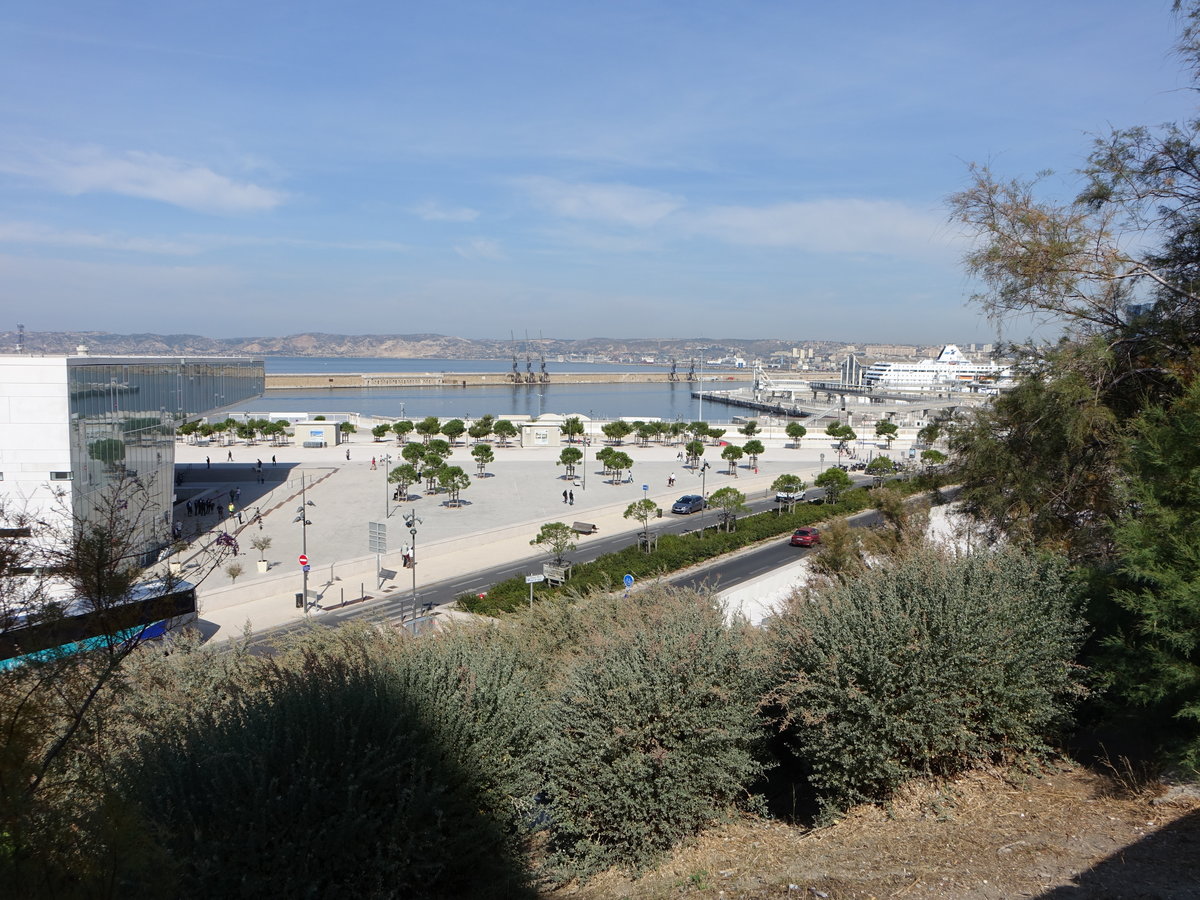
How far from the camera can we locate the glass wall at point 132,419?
16.8 m

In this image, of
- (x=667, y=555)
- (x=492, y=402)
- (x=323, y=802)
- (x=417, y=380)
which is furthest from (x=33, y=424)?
(x=417, y=380)

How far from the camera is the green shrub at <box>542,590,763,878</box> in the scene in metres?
5.02

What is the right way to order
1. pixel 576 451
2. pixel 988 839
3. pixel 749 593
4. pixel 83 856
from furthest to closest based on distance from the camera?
1. pixel 576 451
2. pixel 749 593
3. pixel 988 839
4. pixel 83 856

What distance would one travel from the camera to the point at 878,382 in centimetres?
10844

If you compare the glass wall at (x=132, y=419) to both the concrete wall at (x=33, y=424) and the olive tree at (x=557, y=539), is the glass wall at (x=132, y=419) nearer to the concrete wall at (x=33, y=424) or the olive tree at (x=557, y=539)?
the concrete wall at (x=33, y=424)

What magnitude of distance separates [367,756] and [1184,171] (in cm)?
869

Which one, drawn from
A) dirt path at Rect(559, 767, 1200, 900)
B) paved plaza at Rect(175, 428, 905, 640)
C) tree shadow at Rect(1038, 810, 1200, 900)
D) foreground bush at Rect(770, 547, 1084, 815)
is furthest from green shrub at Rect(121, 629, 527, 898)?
paved plaza at Rect(175, 428, 905, 640)

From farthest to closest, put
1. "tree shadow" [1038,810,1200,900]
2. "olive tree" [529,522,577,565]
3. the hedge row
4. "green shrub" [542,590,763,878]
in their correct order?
"olive tree" [529,522,577,565] < the hedge row < "green shrub" [542,590,763,878] < "tree shadow" [1038,810,1200,900]

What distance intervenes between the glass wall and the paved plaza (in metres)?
1.94

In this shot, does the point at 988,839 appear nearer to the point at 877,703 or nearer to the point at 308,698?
the point at 877,703

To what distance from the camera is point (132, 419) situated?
64.1 ft

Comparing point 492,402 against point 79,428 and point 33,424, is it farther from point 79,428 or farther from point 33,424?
point 33,424

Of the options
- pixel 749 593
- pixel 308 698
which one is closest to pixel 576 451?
pixel 749 593

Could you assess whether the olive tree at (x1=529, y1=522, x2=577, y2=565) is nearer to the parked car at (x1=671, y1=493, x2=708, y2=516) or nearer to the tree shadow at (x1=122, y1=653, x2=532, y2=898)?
the parked car at (x1=671, y1=493, x2=708, y2=516)
